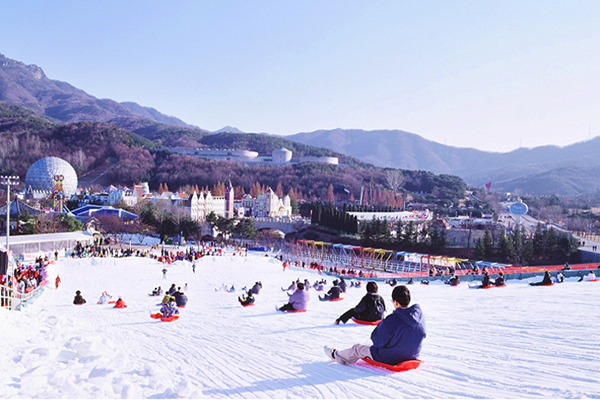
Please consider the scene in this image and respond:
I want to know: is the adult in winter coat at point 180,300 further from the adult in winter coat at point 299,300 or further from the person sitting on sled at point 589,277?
the person sitting on sled at point 589,277

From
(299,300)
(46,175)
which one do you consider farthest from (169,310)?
(46,175)

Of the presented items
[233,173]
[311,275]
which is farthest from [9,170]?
[311,275]

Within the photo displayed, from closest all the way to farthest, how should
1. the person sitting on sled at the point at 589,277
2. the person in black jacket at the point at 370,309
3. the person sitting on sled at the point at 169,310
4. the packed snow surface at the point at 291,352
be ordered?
1. the packed snow surface at the point at 291,352
2. the person in black jacket at the point at 370,309
3. the person sitting on sled at the point at 169,310
4. the person sitting on sled at the point at 589,277

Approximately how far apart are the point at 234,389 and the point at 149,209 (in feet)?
128

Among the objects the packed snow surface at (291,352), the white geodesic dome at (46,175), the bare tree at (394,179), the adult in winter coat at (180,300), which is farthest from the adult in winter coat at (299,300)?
the bare tree at (394,179)

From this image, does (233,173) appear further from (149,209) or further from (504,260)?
(504,260)

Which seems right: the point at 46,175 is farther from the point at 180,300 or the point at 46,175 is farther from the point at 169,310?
the point at 169,310

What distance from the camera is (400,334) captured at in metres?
4.58

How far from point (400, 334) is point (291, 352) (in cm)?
188

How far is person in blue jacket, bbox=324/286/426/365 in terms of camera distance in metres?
4.50

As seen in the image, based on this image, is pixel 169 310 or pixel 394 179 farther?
pixel 394 179

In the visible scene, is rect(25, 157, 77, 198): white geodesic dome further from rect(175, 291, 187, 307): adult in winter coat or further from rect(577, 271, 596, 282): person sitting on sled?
rect(577, 271, 596, 282): person sitting on sled

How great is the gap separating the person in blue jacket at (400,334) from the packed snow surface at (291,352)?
0.17 metres

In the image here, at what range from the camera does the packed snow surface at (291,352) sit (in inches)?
171
